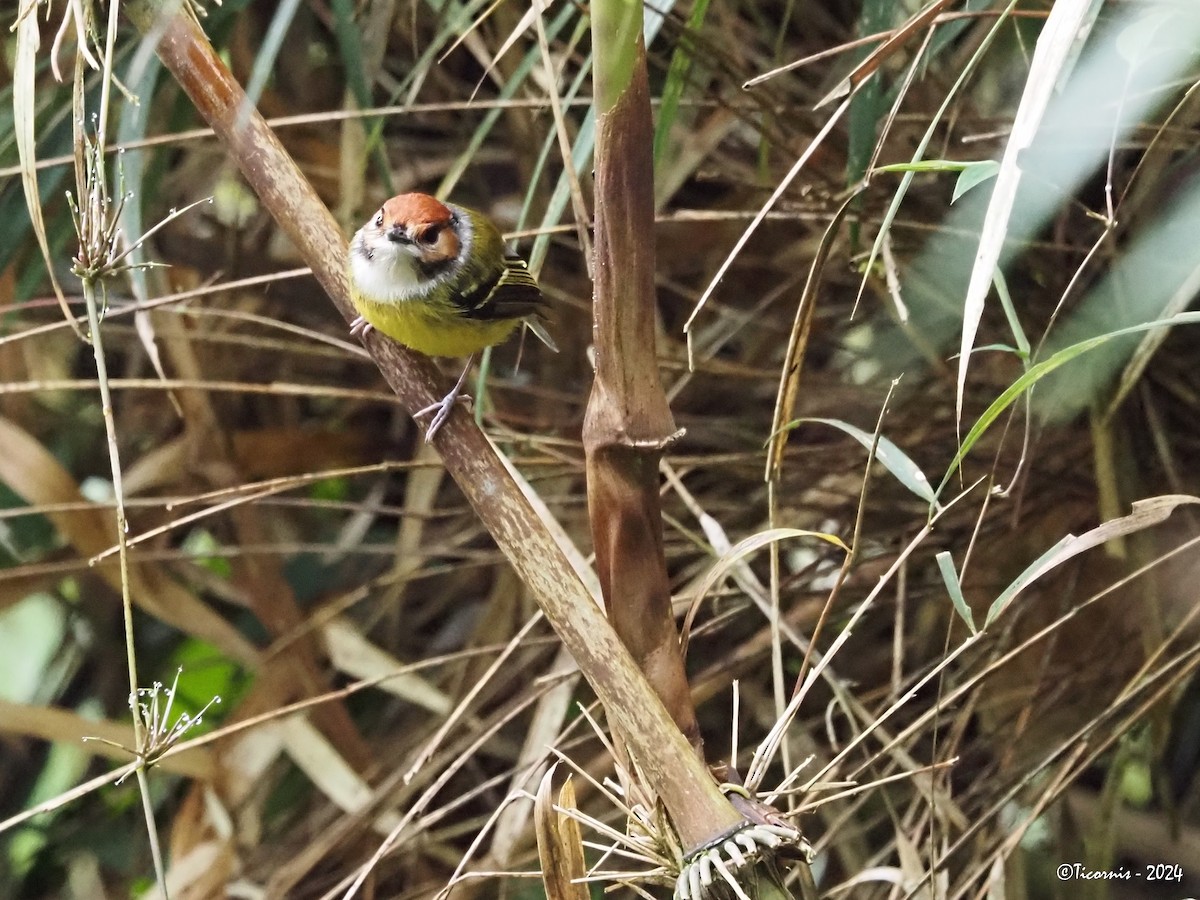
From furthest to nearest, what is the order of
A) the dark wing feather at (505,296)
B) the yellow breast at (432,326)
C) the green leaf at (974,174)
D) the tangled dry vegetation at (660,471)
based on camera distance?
the dark wing feather at (505,296), the yellow breast at (432,326), the tangled dry vegetation at (660,471), the green leaf at (974,174)

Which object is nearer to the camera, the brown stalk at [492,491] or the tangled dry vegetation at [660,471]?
the brown stalk at [492,491]

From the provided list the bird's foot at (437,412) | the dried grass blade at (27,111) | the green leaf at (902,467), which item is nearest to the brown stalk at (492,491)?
the bird's foot at (437,412)

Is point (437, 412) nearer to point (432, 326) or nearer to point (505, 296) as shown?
point (432, 326)

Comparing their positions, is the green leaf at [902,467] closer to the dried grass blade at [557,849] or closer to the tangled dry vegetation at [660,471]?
the tangled dry vegetation at [660,471]

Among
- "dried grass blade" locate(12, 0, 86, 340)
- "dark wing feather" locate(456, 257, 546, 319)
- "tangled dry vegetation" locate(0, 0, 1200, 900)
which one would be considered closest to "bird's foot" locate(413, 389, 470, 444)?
"tangled dry vegetation" locate(0, 0, 1200, 900)

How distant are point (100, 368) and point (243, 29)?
1.41m

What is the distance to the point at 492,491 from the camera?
102 centimetres

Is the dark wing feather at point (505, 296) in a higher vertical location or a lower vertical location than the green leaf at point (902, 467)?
higher

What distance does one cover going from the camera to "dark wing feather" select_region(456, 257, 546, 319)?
5.44 feet

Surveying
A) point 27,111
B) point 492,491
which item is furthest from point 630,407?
point 27,111

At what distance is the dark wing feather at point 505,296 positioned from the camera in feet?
5.44

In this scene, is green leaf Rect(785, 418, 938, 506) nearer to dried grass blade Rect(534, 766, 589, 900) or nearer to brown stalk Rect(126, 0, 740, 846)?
brown stalk Rect(126, 0, 740, 846)

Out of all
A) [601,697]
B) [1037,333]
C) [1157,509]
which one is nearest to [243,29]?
[1037,333]

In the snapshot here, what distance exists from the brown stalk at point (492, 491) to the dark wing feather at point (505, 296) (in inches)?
12.5
